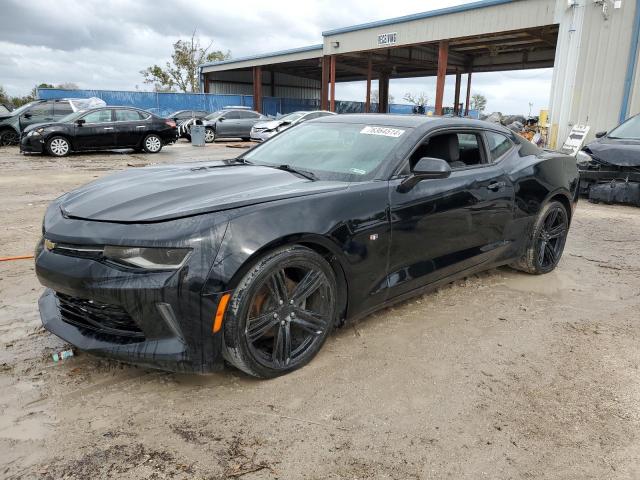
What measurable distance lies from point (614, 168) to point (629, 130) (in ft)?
3.73

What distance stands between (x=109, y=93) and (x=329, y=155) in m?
30.5

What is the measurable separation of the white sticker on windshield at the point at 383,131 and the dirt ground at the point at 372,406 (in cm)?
131

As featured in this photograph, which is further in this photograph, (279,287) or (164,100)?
(164,100)

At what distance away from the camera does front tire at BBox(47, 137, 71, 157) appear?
547 inches

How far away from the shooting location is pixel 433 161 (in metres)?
3.16

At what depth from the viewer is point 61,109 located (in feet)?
56.2

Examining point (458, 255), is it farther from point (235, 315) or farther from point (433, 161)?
point (235, 315)

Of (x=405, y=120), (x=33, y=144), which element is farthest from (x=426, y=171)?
(x=33, y=144)

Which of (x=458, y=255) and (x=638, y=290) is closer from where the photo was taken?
(x=458, y=255)

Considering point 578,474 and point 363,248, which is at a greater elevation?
point 363,248

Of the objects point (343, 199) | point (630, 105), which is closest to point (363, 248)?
point (343, 199)

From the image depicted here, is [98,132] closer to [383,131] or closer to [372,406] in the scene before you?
[383,131]

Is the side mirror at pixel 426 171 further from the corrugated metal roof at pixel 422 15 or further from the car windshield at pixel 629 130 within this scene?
the corrugated metal roof at pixel 422 15

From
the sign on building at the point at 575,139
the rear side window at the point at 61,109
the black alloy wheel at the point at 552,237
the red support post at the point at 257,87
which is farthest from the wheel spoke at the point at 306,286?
the red support post at the point at 257,87
